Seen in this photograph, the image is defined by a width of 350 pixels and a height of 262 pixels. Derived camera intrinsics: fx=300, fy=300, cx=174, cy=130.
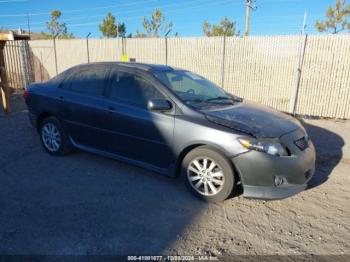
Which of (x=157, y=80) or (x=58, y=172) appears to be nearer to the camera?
(x=157, y=80)

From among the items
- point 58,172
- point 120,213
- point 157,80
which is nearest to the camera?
point 120,213

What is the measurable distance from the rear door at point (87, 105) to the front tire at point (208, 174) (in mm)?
1424

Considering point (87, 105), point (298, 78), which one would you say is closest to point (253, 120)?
point (87, 105)

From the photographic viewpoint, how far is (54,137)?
197 inches

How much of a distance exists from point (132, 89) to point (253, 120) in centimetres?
170

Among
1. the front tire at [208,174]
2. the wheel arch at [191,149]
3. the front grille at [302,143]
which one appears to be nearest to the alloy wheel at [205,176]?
the front tire at [208,174]

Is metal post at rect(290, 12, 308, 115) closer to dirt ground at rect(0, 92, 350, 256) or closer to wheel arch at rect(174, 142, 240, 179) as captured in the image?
dirt ground at rect(0, 92, 350, 256)

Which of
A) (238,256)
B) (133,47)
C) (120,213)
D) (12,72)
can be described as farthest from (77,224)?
(12,72)

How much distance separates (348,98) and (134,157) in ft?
23.2

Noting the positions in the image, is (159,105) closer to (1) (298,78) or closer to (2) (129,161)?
(2) (129,161)

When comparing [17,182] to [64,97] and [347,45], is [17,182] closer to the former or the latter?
[64,97]

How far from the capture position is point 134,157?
4176 mm

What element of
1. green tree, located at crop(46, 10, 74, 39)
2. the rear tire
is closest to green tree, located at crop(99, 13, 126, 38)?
green tree, located at crop(46, 10, 74, 39)

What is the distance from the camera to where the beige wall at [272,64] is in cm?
851
